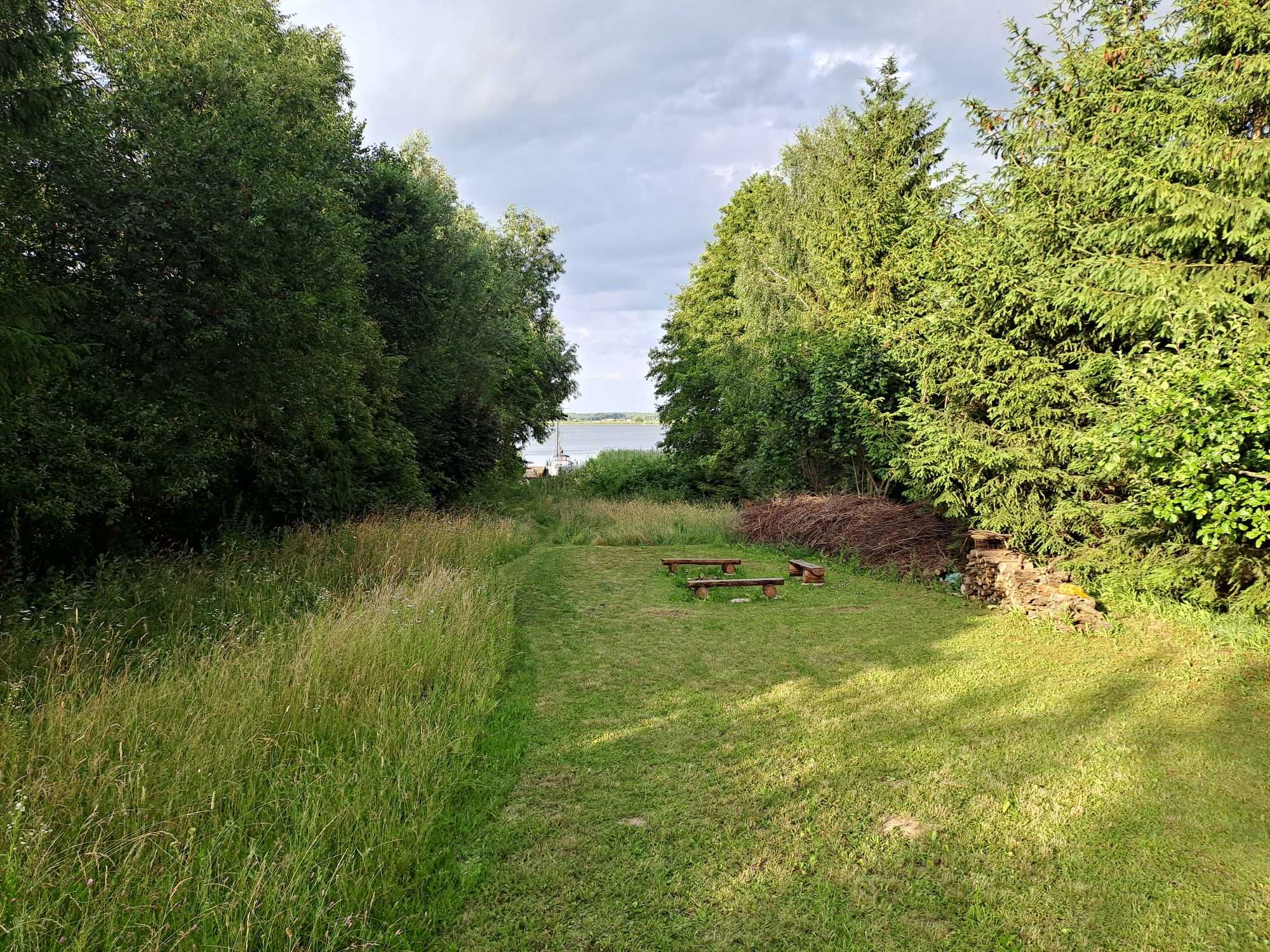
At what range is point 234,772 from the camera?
323cm

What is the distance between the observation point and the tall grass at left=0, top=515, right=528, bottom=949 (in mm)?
2355

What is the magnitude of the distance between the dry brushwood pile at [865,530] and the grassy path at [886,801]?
12.9ft

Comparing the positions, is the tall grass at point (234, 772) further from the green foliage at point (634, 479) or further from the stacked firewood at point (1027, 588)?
the green foliage at point (634, 479)

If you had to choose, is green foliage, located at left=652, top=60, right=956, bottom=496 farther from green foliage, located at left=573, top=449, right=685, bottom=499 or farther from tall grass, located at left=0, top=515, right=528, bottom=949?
tall grass, located at left=0, top=515, right=528, bottom=949

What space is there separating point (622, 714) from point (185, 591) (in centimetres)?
473

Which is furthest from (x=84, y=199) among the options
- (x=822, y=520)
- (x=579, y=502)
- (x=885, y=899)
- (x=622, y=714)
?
(x=579, y=502)

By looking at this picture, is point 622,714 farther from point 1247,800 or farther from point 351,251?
point 351,251

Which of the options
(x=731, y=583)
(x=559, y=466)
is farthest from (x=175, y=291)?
(x=559, y=466)

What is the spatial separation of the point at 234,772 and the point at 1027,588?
8823 mm

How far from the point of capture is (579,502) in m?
21.6

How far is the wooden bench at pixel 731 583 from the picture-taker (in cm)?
940

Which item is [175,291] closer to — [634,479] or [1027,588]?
[1027,588]

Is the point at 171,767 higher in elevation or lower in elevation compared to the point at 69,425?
lower

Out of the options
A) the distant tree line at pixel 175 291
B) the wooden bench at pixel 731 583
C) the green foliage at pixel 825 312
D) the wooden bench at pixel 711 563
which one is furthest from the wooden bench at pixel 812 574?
the distant tree line at pixel 175 291
